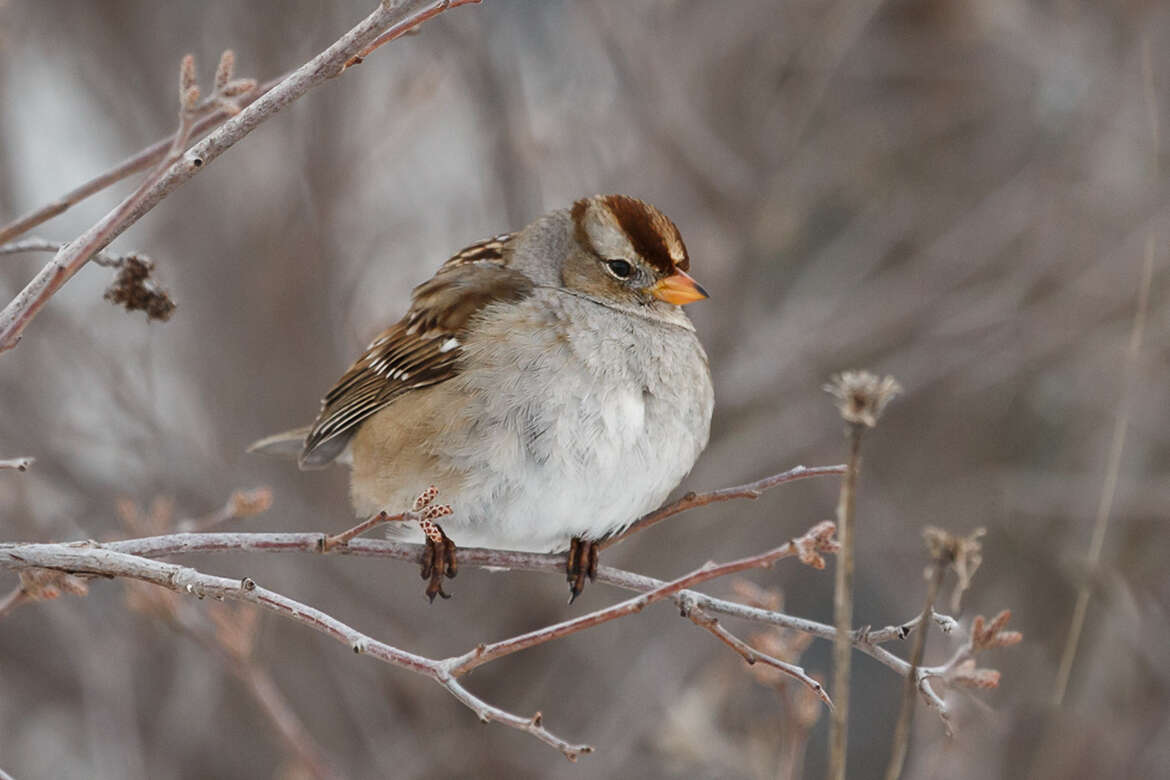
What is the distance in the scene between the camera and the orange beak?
139 inches

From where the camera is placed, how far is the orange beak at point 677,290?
3533 millimetres

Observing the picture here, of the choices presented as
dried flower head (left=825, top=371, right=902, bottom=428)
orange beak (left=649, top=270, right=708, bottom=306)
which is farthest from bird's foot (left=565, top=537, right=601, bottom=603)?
dried flower head (left=825, top=371, right=902, bottom=428)

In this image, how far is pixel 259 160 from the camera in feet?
18.7

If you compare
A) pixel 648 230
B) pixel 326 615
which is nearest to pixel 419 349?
pixel 648 230

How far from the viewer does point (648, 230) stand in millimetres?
3566

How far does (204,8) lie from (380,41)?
13.7 ft

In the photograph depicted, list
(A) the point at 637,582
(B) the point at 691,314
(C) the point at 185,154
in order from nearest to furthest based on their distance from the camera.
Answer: (C) the point at 185,154, (A) the point at 637,582, (B) the point at 691,314

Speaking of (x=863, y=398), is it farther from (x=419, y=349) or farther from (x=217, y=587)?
(x=419, y=349)

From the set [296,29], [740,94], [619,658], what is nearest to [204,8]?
[296,29]

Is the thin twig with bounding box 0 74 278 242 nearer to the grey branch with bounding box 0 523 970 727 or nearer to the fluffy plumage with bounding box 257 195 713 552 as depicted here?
the grey branch with bounding box 0 523 970 727

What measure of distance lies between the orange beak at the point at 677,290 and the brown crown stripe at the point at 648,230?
5 centimetres

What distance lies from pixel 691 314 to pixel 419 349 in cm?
213

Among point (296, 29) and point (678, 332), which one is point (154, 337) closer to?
point (296, 29)

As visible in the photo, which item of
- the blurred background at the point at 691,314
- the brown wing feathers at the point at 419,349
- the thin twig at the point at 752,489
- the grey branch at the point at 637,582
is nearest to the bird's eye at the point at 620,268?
the brown wing feathers at the point at 419,349
